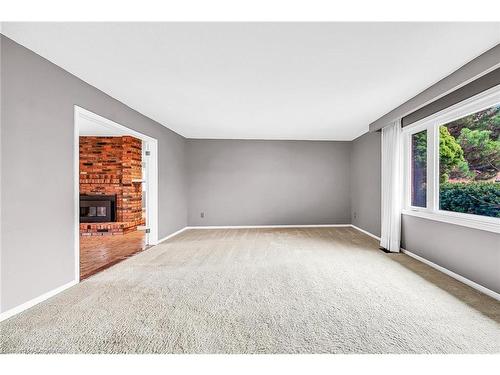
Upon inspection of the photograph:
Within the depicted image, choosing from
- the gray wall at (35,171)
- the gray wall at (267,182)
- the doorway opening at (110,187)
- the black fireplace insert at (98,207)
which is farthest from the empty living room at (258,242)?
the gray wall at (267,182)

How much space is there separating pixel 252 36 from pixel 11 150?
2.28 meters

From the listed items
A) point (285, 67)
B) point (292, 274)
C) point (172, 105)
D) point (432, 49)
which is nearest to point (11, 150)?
point (172, 105)

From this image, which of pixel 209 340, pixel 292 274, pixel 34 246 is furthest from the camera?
pixel 292 274

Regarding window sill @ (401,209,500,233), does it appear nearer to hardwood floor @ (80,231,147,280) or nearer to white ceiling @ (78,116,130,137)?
hardwood floor @ (80,231,147,280)

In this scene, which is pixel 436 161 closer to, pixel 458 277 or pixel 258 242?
pixel 458 277

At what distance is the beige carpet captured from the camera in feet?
5.83

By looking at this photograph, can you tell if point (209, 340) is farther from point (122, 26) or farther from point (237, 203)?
point (237, 203)

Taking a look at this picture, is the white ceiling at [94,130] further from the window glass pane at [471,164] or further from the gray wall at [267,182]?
the window glass pane at [471,164]

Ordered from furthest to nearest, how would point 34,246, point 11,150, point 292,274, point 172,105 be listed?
point 172,105
point 292,274
point 34,246
point 11,150

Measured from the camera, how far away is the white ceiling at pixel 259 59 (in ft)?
6.57

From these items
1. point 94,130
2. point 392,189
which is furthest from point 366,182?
point 94,130

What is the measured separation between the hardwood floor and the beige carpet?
312 mm

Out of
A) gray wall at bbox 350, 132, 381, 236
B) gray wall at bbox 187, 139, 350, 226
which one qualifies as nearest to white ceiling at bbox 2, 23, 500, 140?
gray wall at bbox 350, 132, 381, 236

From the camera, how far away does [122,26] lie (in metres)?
1.96
